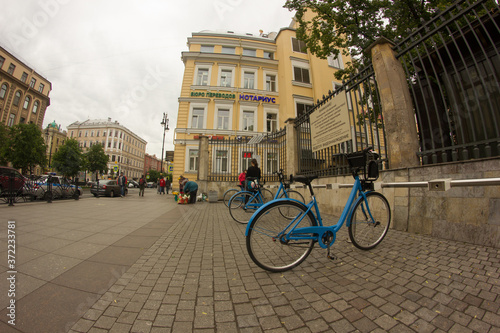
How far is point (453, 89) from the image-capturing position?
400cm

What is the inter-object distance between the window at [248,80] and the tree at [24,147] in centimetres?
2515

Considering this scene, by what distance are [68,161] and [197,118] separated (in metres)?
22.3

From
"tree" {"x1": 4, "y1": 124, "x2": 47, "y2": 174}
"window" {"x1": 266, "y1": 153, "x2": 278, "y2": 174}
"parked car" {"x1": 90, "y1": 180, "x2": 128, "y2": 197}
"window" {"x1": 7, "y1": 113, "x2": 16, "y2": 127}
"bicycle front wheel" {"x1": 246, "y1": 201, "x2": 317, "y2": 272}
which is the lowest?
"bicycle front wheel" {"x1": 246, "y1": 201, "x2": 317, "y2": 272}

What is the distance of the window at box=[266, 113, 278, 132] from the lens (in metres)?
18.3

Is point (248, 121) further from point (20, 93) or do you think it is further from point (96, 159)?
point (20, 93)

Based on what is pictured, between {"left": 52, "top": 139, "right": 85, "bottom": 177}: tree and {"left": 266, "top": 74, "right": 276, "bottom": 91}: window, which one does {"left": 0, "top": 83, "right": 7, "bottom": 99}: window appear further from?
{"left": 266, "top": 74, "right": 276, "bottom": 91}: window

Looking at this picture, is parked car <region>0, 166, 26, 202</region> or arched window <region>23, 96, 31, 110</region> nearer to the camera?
parked car <region>0, 166, 26, 202</region>

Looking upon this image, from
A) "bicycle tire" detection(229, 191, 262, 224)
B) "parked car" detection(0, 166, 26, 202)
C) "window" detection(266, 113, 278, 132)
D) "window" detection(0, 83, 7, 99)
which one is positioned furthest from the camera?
"window" detection(0, 83, 7, 99)

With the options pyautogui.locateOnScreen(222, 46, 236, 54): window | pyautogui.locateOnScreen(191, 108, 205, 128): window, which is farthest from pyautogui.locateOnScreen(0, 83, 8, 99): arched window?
pyautogui.locateOnScreen(222, 46, 236, 54): window

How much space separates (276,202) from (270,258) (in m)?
0.69

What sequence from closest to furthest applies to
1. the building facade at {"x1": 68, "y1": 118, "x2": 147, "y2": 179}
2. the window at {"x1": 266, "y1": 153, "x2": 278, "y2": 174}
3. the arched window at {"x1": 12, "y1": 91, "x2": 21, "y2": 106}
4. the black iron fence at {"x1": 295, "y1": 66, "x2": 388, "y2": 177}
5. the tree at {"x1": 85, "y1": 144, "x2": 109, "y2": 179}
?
the black iron fence at {"x1": 295, "y1": 66, "x2": 388, "y2": 177} < the window at {"x1": 266, "y1": 153, "x2": 278, "y2": 174} < the arched window at {"x1": 12, "y1": 91, "x2": 21, "y2": 106} < the tree at {"x1": 85, "y1": 144, "x2": 109, "y2": 179} < the building facade at {"x1": 68, "y1": 118, "x2": 147, "y2": 179}

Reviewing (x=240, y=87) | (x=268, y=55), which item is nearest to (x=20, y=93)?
(x=240, y=87)

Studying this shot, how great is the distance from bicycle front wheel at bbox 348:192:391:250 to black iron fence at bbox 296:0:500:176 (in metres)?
1.34

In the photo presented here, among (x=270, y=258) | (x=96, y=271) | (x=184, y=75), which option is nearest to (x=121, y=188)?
(x=184, y=75)
